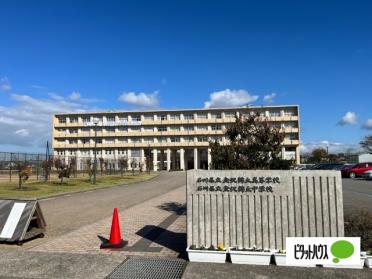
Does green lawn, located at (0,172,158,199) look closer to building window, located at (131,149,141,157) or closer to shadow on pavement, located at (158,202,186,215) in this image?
shadow on pavement, located at (158,202,186,215)

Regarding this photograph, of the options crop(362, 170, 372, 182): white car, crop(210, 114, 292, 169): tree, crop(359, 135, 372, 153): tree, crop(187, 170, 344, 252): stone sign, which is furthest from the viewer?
crop(359, 135, 372, 153): tree

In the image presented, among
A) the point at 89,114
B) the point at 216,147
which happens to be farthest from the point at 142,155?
the point at 216,147

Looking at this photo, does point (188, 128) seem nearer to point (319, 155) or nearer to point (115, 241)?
point (319, 155)

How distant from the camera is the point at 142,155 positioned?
373 ft

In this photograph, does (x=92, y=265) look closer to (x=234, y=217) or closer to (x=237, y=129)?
(x=234, y=217)

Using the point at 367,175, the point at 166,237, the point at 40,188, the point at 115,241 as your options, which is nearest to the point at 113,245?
the point at 115,241

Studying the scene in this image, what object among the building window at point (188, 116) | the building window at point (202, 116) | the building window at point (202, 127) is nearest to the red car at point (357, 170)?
the building window at point (202, 127)

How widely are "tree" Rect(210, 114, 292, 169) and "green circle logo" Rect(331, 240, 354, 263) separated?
5.40 metres

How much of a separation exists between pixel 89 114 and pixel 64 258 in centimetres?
11566

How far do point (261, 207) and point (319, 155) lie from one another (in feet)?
373

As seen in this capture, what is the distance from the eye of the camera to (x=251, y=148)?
12.4 meters

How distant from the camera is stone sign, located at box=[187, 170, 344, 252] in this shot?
7266 mm

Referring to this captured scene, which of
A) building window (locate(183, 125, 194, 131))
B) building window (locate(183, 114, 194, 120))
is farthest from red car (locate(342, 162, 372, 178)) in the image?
building window (locate(183, 114, 194, 120))

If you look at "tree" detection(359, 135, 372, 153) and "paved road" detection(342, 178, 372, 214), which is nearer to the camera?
"paved road" detection(342, 178, 372, 214)
